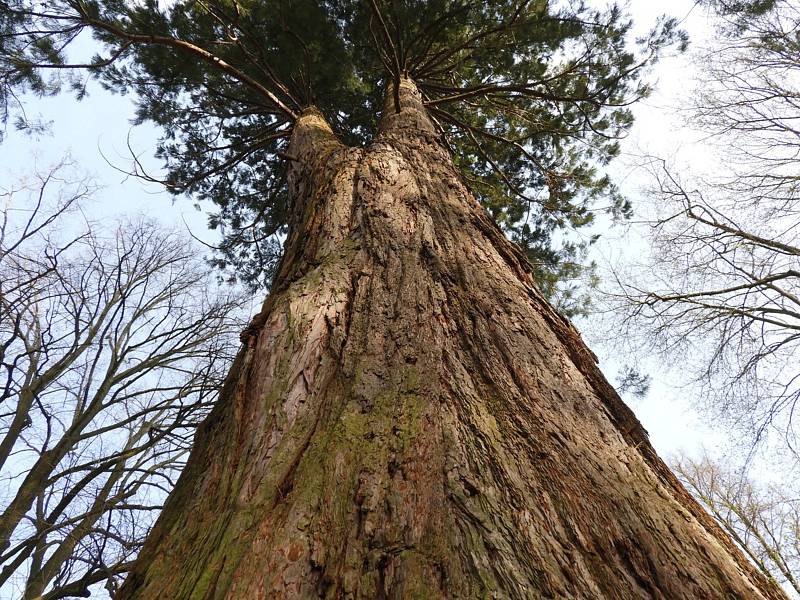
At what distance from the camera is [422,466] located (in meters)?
0.90

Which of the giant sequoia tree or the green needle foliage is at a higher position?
the green needle foliage

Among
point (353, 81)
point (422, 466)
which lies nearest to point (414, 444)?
point (422, 466)

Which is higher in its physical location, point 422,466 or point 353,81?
point 353,81

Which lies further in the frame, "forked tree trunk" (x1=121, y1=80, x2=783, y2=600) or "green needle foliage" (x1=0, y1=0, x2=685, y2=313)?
"green needle foliage" (x1=0, y1=0, x2=685, y2=313)

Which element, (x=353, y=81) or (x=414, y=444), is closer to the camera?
(x=414, y=444)

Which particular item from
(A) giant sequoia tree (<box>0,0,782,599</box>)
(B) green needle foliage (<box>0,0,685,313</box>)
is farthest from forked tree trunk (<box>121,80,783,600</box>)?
(B) green needle foliage (<box>0,0,685,313</box>)

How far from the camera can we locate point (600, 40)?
4648 millimetres

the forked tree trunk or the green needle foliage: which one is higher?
the green needle foliage

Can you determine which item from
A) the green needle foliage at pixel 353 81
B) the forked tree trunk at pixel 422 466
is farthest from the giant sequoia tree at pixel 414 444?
the green needle foliage at pixel 353 81

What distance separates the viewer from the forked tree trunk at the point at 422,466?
2.45ft

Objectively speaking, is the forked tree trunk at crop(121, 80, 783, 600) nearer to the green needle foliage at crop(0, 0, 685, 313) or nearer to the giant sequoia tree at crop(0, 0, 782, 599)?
the giant sequoia tree at crop(0, 0, 782, 599)

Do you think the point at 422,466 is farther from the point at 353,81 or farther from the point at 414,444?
the point at 353,81

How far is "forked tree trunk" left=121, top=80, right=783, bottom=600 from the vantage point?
0.75 m

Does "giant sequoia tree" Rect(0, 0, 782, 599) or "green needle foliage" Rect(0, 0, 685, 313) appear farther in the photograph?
"green needle foliage" Rect(0, 0, 685, 313)
